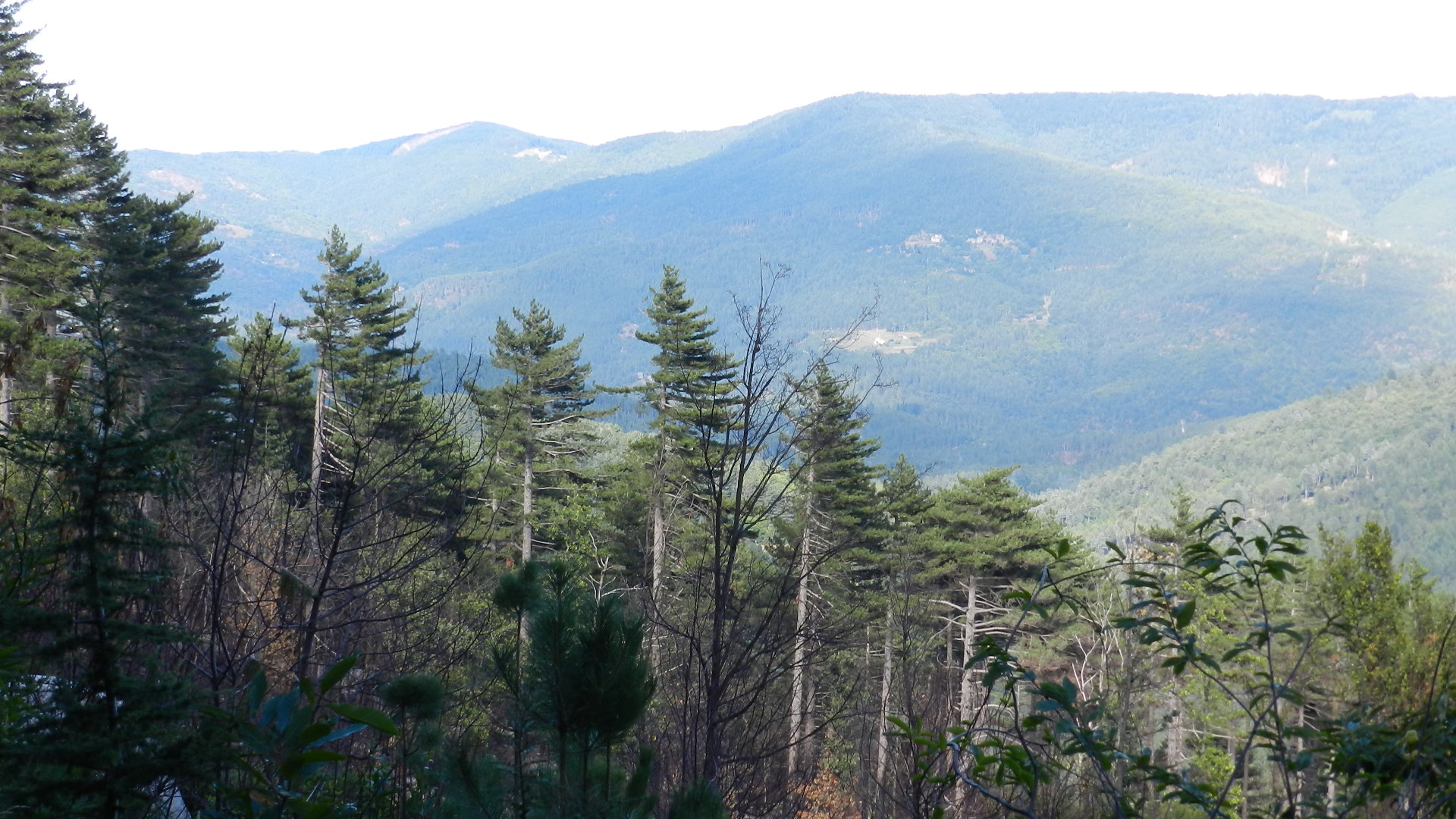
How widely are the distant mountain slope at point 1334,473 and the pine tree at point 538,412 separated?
102565mm

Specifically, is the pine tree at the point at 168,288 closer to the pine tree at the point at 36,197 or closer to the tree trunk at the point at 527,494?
the pine tree at the point at 36,197

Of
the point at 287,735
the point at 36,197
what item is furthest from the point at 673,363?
Answer: the point at 287,735

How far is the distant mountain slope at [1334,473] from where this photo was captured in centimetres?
13862

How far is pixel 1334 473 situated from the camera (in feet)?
511

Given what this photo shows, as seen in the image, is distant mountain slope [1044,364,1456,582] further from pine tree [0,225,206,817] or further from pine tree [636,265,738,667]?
pine tree [0,225,206,817]

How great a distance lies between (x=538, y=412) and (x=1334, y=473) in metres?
162

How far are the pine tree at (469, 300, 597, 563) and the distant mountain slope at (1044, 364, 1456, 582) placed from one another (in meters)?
103

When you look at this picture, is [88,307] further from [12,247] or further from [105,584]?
[12,247]

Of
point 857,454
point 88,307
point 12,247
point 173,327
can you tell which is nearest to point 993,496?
point 857,454

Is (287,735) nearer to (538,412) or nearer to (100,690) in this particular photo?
(100,690)

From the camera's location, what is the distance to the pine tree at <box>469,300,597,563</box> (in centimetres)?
2717

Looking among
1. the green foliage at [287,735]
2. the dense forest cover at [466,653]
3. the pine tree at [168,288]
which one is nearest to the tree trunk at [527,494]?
the pine tree at [168,288]

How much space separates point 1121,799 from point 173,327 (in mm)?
23754

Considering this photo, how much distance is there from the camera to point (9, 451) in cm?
201
